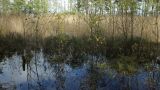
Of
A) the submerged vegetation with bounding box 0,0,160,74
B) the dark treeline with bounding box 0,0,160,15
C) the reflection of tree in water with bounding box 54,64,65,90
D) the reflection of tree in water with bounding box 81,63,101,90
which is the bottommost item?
the reflection of tree in water with bounding box 81,63,101,90

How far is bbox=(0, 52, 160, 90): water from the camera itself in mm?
6312

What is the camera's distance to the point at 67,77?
7062mm

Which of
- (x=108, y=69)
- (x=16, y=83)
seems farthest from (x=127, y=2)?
Answer: (x=16, y=83)

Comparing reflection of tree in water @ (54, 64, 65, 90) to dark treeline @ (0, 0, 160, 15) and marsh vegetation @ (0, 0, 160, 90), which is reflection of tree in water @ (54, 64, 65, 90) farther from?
dark treeline @ (0, 0, 160, 15)

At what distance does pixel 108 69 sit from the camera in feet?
25.7

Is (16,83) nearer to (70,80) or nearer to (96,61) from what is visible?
(70,80)

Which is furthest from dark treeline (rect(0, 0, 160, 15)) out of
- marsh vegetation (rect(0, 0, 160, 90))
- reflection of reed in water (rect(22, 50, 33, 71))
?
reflection of reed in water (rect(22, 50, 33, 71))

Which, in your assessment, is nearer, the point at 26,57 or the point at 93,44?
the point at 26,57

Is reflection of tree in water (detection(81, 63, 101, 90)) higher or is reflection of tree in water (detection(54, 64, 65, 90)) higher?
reflection of tree in water (detection(54, 64, 65, 90))

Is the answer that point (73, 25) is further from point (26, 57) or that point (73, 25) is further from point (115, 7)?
point (26, 57)

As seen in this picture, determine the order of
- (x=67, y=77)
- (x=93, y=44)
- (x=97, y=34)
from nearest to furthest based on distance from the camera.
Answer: (x=67, y=77) → (x=97, y=34) → (x=93, y=44)

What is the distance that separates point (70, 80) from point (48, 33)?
7.64m

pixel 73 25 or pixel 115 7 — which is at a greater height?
pixel 115 7

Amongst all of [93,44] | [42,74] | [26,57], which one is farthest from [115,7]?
[42,74]
